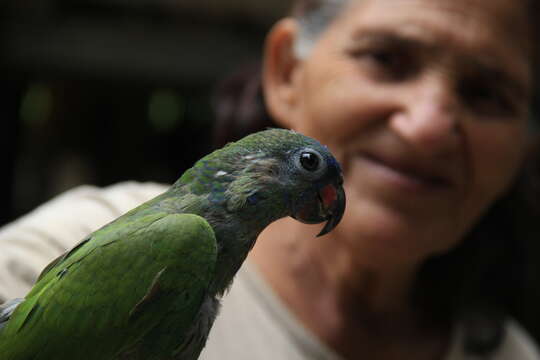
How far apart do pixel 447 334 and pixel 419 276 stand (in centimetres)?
24

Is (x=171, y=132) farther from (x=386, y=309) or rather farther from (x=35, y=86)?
(x=386, y=309)

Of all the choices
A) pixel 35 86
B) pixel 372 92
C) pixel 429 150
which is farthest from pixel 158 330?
pixel 35 86

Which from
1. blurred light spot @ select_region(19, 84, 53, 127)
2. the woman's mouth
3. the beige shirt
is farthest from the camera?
blurred light spot @ select_region(19, 84, 53, 127)

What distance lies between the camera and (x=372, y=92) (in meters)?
1.30

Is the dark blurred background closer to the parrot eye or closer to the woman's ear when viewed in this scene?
the woman's ear

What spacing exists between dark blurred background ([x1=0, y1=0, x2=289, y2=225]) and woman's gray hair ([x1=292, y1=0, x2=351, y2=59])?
886mm

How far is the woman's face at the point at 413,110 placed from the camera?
1.23m

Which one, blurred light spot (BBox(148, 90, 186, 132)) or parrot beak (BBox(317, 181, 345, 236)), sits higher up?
parrot beak (BBox(317, 181, 345, 236))

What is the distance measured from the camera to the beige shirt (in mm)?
1100

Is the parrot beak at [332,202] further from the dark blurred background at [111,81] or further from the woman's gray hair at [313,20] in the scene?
the dark blurred background at [111,81]

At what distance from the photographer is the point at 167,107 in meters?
3.02

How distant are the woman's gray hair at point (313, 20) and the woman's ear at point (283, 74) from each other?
2 centimetres

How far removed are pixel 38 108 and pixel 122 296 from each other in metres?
1.51

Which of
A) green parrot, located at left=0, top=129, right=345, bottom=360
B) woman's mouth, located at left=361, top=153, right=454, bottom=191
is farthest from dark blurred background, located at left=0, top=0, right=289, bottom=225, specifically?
green parrot, located at left=0, top=129, right=345, bottom=360
